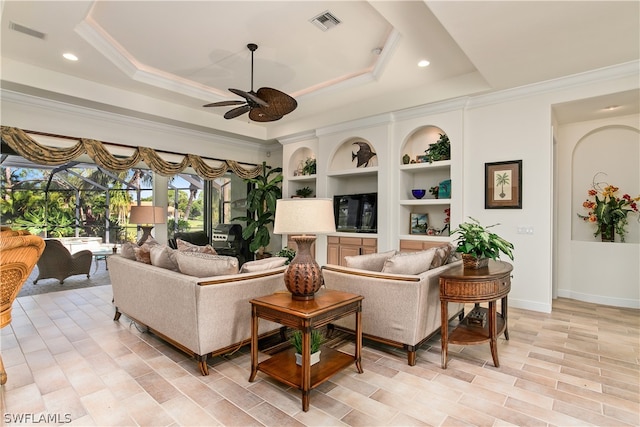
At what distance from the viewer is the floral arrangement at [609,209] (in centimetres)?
434

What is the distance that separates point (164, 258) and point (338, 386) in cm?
190

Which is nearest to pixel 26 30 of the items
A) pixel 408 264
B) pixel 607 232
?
pixel 408 264

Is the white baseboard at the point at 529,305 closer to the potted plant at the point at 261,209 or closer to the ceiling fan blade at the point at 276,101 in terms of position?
the ceiling fan blade at the point at 276,101

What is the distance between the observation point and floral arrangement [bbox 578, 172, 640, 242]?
4.34 meters

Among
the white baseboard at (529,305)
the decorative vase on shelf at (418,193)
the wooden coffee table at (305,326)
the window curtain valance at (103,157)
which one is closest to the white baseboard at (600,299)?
the white baseboard at (529,305)

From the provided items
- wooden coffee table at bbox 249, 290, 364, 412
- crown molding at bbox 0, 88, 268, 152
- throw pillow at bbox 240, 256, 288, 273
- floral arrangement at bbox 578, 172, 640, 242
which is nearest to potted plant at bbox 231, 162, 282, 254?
crown molding at bbox 0, 88, 268, 152

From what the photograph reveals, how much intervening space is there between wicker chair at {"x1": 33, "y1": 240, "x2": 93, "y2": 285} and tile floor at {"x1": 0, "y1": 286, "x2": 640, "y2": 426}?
2.34 metres

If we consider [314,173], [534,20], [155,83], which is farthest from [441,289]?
[155,83]

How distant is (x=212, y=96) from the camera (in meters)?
5.23

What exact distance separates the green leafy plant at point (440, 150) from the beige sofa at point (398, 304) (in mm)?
2346

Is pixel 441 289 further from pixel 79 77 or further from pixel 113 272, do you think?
pixel 79 77

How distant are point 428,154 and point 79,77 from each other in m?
5.01

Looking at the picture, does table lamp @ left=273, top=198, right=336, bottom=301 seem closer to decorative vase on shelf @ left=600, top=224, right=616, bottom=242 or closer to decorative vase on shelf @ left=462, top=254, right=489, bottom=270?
decorative vase on shelf @ left=462, top=254, right=489, bottom=270

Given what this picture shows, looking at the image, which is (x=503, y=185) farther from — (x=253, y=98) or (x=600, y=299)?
(x=253, y=98)
